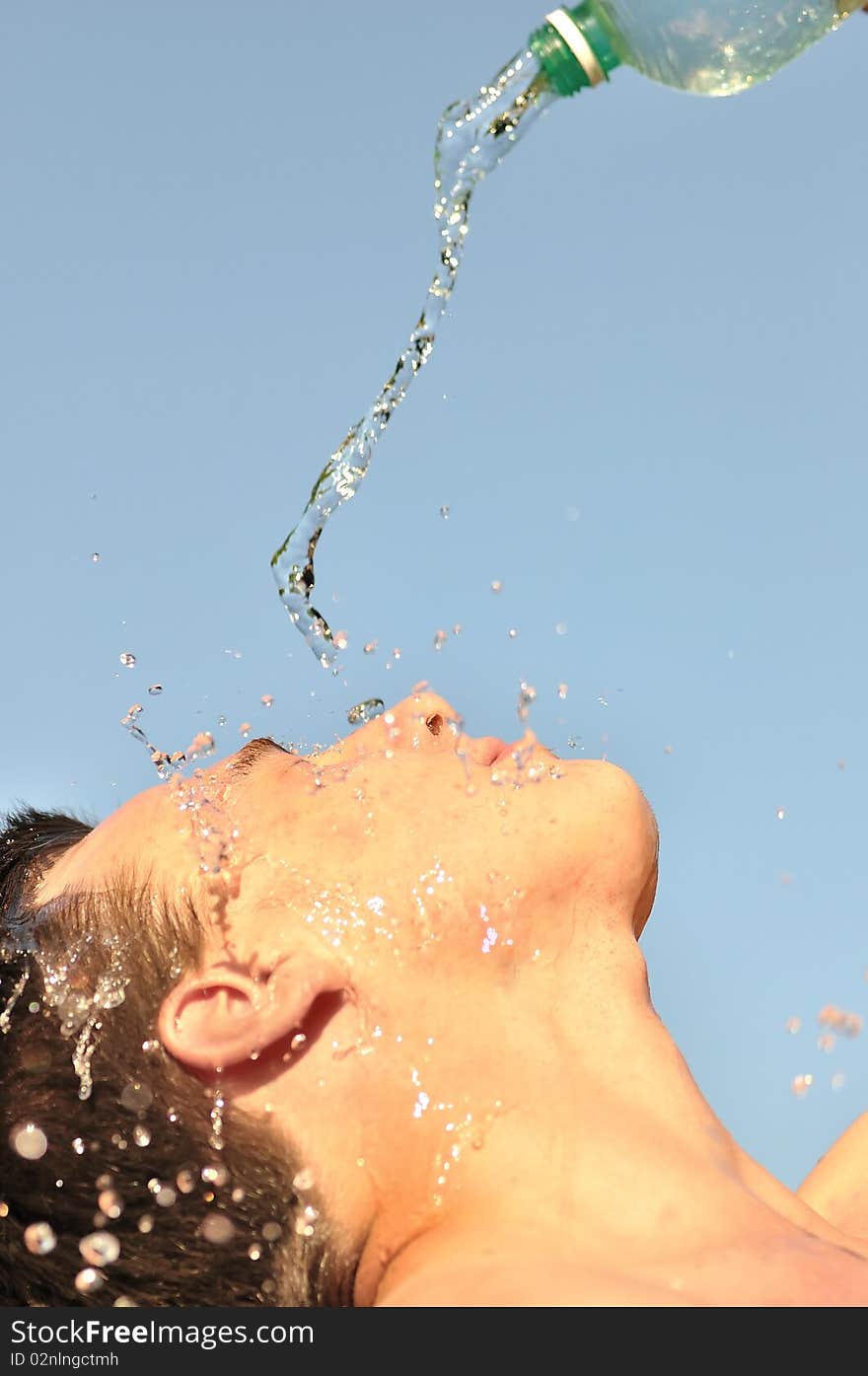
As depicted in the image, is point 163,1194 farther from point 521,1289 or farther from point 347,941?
point 521,1289

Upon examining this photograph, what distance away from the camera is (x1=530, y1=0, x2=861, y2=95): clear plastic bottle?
3.08 meters

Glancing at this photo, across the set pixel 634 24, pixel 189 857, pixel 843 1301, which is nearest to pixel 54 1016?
pixel 189 857

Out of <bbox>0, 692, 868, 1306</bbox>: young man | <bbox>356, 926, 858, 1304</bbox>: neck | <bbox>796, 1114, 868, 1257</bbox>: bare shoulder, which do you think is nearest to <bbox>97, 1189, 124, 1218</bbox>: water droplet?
<bbox>0, 692, 868, 1306</bbox>: young man

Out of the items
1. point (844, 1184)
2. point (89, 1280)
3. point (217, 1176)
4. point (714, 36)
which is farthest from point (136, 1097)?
point (714, 36)

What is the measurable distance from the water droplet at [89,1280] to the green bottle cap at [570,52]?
8.34 ft

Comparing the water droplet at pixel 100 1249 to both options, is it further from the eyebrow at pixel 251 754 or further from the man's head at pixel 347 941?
the eyebrow at pixel 251 754

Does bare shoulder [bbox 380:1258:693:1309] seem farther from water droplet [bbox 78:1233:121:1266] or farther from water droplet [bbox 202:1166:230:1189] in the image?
water droplet [bbox 78:1233:121:1266]

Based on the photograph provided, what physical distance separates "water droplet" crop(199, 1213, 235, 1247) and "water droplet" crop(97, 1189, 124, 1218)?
171 mm

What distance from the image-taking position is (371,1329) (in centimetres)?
240

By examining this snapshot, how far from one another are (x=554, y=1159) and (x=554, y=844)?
64 centimetres

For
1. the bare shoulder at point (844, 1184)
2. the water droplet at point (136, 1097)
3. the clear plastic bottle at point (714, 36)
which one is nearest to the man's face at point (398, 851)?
the water droplet at point (136, 1097)

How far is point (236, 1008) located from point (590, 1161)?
30.2 inches

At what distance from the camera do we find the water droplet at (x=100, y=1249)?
9.17 feet

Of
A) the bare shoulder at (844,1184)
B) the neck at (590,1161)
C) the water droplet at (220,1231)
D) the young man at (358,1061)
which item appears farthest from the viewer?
the bare shoulder at (844,1184)
